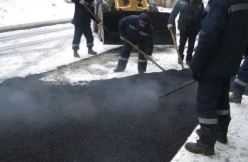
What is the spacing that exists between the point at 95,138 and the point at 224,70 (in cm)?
157

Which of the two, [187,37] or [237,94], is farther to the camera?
[187,37]

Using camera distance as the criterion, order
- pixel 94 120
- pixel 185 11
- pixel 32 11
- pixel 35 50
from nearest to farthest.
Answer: pixel 94 120 < pixel 185 11 < pixel 35 50 < pixel 32 11

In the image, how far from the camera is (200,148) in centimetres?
267

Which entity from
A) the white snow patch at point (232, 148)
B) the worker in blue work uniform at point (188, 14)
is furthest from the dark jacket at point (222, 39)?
the worker in blue work uniform at point (188, 14)

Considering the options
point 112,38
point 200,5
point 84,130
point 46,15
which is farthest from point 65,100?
point 46,15

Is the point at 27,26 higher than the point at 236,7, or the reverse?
the point at 236,7

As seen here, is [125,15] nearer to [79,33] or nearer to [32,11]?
[79,33]

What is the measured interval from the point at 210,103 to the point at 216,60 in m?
0.43

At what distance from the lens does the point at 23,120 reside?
128 inches

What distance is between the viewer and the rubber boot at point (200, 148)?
2.64 metres

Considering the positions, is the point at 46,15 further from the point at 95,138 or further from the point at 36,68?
the point at 95,138

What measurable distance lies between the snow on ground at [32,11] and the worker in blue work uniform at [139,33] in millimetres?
7392

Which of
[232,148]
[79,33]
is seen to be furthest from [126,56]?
[232,148]

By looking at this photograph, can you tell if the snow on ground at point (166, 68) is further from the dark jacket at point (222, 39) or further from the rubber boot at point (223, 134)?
the dark jacket at point (222, 39)
